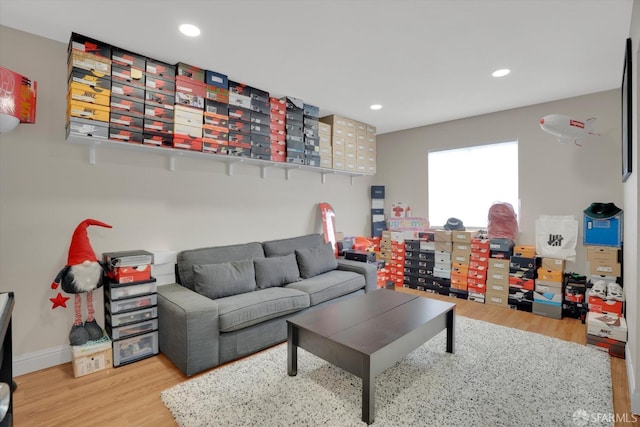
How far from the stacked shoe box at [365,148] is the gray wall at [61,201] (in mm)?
2039

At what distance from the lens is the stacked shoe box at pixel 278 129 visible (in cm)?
362

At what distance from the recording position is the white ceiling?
82.0 inches

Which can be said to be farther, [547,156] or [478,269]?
[478,269]

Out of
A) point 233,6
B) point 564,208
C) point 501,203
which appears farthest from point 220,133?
point 564,208

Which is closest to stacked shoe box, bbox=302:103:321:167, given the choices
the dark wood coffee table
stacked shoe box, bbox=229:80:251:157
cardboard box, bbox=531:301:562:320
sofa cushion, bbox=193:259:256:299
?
stacked shoe box, bbox=229:80:251:157

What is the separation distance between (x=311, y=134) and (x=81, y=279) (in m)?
2.82

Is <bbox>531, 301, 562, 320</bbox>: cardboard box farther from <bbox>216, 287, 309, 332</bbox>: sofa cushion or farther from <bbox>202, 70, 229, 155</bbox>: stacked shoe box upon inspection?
<bbox>202, 70, 229, 155</bbox>: stacked shoe box

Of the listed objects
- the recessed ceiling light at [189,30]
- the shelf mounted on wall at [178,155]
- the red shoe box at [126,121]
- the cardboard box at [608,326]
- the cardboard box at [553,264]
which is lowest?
the cardboard box at [608,326]

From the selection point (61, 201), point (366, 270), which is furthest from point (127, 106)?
point (366, 270)

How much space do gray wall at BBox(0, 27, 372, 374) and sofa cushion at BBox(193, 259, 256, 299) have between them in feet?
1.58

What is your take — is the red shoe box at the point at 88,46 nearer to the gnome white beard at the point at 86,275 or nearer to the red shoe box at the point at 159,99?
the red shoe box at the point at 159,99

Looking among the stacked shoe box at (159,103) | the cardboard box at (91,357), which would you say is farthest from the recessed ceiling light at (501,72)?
the cardboard box at (91,357)

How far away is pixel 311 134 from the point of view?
13.2 feet

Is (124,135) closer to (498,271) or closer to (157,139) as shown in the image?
(157,139)
